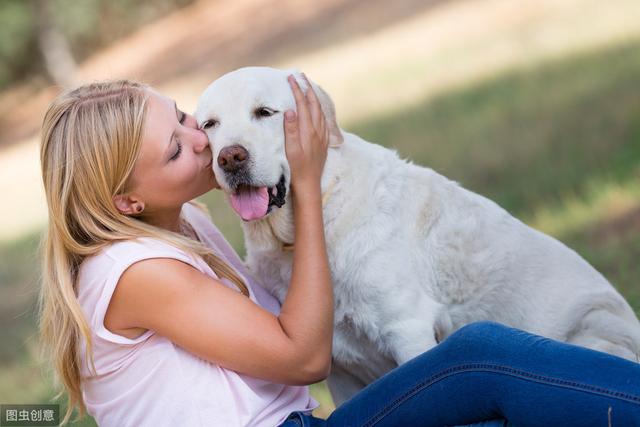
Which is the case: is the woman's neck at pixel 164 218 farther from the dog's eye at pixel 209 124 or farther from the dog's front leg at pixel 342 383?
the dog's front leg at pixel 342 383

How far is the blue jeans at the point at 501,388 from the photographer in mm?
2611

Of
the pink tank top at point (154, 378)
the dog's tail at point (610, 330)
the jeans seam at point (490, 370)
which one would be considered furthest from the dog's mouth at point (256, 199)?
the dog's tail at point (610, 330)

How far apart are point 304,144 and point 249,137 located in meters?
0.20

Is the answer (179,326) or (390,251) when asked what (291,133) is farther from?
(179,326)

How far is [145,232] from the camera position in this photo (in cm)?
306

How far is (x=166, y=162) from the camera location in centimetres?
314

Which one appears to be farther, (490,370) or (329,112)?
(329,112)

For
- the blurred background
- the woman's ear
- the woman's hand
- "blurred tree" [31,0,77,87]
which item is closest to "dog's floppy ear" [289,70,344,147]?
the woman's hand

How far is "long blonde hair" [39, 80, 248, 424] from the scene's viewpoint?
3.04 m

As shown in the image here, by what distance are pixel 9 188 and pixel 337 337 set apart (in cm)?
1556

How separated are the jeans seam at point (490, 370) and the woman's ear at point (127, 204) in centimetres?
107

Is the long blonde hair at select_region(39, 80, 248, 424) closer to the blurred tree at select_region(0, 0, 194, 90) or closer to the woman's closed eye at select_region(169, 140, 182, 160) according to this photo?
the woman's closed eye at select_region(169, 140, 182, 160)

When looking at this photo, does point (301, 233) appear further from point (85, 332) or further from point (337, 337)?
point (85, 332)

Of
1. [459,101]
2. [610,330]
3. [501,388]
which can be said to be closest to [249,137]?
[501,388]
